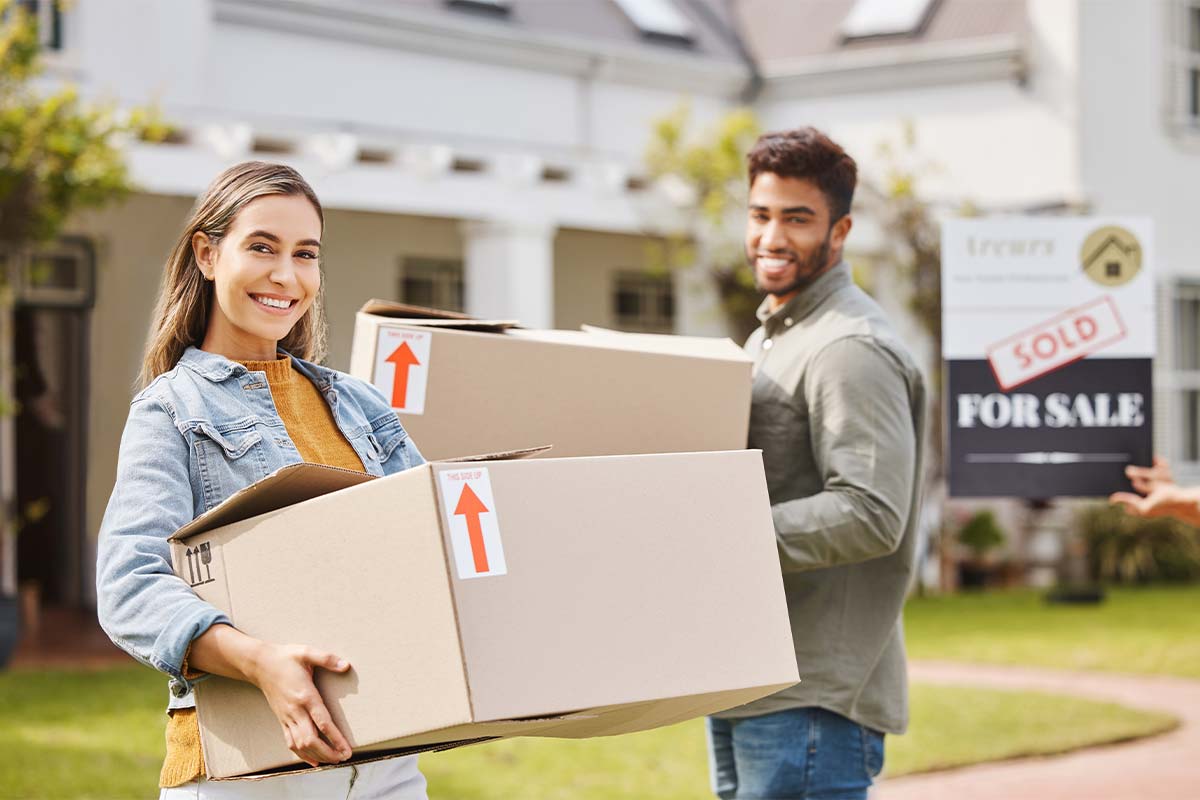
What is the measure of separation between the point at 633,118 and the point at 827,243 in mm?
12096

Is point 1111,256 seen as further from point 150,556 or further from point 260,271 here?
point 150,556

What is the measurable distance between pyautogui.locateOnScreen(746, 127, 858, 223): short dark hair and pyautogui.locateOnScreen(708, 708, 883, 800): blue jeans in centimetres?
92

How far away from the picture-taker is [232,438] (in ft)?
6.57

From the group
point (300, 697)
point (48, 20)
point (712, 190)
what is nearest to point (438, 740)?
point (300, 697)

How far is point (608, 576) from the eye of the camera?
6.38ft

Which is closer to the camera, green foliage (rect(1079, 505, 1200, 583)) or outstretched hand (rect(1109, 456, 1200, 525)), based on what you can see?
outstretched hand (rect(1109, 456, 1200, 525))

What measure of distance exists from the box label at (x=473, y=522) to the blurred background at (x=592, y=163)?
7020mm

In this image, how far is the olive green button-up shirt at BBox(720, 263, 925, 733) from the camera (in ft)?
8.77

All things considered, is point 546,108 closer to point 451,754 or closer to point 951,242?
point 451,754

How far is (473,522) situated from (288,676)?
0.28 meters

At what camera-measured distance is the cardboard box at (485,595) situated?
180 centimetres

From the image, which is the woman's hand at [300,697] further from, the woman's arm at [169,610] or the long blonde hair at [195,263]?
the long blonde hair at [195,263]

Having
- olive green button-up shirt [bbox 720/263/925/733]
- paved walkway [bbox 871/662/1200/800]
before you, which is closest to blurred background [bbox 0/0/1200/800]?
paved walkway [bbox 871/662/1200/800]

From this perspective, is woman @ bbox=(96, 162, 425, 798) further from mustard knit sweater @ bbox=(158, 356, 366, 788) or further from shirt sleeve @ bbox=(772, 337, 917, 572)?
shirt sleeve @ bbox=(772, 337, 917, 572)
